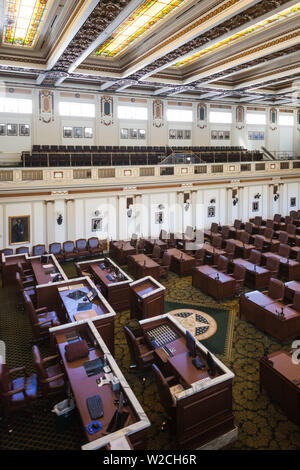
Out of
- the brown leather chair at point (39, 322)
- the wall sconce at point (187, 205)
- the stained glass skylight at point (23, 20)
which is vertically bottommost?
the brown leather chair at point (39, 322)

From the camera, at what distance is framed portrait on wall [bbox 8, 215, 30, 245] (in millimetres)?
13211

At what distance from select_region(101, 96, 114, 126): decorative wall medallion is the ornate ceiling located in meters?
0.61

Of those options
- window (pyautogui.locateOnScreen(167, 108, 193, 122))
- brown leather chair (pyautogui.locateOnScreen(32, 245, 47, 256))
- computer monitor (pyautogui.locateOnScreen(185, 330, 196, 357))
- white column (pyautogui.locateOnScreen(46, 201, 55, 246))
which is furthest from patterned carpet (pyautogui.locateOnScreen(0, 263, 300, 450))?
window (pyautogui.locateOnScreen(167, 108, 193, 122))

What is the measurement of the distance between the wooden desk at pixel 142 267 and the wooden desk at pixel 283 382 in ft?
17.3

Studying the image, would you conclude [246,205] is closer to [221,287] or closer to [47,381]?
[221,287]

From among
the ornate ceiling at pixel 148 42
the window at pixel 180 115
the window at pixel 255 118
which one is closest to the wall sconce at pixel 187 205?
the ornate ceiling at pixel 148 42

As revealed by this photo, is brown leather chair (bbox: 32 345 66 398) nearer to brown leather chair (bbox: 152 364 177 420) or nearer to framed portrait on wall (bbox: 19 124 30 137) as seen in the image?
brown leather chair (bbox: 152 364 177 420)

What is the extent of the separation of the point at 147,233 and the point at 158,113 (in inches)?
337

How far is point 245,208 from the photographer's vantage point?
1928 cm

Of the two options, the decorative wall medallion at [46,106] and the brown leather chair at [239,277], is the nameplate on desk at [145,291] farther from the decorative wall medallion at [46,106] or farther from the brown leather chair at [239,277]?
the decorative wall medallion at [46,106]

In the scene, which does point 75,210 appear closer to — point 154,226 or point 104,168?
point 104,168

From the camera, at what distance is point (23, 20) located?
37.0ft

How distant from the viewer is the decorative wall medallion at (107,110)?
60.8ft

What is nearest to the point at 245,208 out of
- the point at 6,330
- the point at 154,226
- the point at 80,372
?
the point at 154,226
